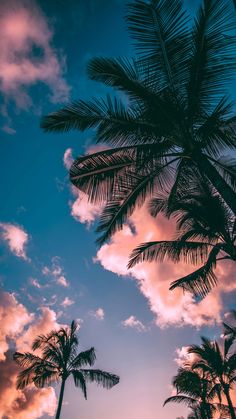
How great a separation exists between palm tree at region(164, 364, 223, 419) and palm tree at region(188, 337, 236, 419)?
92 cm


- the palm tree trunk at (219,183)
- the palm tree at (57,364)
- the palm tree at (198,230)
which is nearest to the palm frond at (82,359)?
the palm tree at (57,364)

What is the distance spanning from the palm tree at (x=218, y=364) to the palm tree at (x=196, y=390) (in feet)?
3.00

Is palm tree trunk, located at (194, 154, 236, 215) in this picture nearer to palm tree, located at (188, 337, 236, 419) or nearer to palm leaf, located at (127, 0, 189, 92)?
palm leaf, located at (127, 0, 189, 92)

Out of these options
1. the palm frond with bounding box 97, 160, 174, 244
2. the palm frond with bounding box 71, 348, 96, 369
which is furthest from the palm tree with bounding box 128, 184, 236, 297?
the palm frond with bounding box 71, 348, 96, 369

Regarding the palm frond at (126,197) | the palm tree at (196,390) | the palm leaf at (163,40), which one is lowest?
the palm tree at (196,390)

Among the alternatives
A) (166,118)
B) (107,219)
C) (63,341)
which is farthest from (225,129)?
(63,341)

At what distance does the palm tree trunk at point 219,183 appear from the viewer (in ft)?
14.6

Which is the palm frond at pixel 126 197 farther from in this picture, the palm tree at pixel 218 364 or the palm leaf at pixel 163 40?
the palm tree at pixel 218 364

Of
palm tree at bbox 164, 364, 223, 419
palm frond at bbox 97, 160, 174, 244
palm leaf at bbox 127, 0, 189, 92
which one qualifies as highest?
palm leaf at bbox 127, 0, 189, 92

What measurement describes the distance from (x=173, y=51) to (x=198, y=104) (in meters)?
1.14

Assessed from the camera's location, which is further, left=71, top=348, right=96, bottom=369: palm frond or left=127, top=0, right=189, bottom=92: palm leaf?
left=71, top=348, right=96, bottom=369: palm frond

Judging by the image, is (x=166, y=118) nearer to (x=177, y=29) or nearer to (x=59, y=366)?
(x=177, y=29)

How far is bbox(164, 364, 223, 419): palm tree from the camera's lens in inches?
632

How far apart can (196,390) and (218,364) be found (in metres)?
2.62
